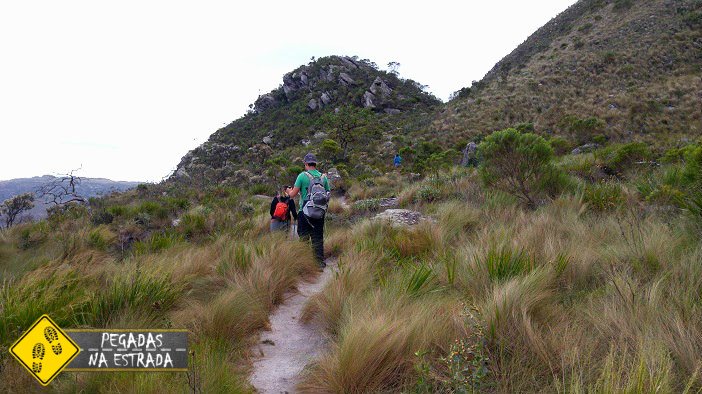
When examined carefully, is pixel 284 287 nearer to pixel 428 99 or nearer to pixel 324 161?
pixel 324 161

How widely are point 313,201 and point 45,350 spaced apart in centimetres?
418

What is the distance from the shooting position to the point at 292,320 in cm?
398

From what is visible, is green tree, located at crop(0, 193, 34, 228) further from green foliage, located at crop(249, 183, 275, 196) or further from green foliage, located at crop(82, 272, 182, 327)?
green foliage, located at crop(82, 272, 182, 327)

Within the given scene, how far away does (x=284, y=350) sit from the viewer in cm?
332

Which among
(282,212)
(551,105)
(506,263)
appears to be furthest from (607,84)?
(506,263)

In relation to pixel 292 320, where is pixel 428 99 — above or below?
above

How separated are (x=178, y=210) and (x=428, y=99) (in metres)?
50.9

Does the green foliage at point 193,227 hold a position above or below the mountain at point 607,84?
below

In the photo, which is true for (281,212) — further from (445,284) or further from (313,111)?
(313,111)

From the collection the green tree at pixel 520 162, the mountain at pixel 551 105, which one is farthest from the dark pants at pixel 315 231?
the mountain at pixel 551 105

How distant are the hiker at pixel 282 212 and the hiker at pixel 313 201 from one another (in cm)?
168

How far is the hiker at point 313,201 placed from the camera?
234 inches

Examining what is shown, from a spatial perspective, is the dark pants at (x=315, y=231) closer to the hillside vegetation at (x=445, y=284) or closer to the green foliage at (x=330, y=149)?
the hillside vegetation at (x=445, y=284)

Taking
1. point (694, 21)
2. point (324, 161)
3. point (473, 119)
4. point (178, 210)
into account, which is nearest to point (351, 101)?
point (473, 119)
